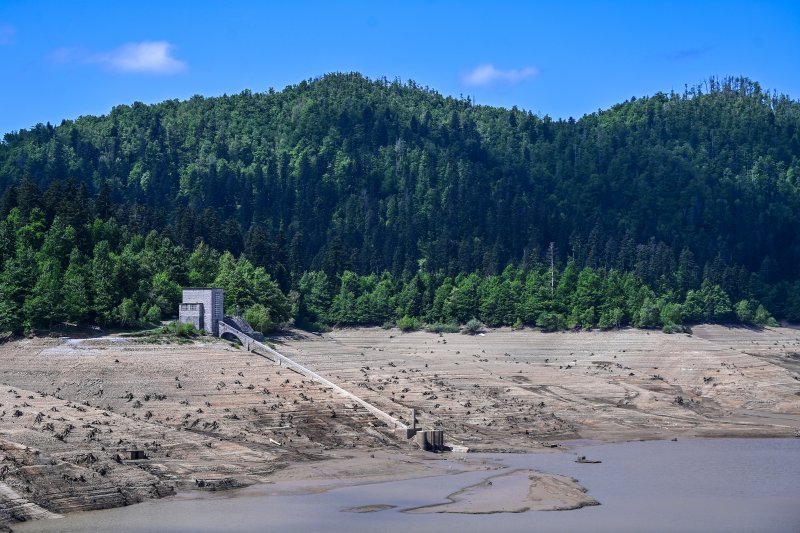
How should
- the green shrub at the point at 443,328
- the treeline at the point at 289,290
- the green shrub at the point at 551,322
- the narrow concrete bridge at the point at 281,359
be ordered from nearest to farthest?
the narrow concrete bridge at the point at 281,359, the treeline at the point at 289,290, the green shrub at the point at 551,322, the green shrub at the point at 443,328

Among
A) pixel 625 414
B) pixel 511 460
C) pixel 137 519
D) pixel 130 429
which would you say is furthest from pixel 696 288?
pixel 137 519

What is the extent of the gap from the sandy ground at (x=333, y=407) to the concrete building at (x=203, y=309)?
5.66m

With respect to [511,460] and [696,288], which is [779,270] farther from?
[511,460]

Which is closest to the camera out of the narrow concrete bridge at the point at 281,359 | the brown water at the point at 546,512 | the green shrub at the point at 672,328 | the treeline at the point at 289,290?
the brown water at the point at 546,512

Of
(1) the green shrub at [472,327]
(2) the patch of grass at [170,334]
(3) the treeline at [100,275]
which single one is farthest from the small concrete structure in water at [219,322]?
(1) the green shrub at [472,327]

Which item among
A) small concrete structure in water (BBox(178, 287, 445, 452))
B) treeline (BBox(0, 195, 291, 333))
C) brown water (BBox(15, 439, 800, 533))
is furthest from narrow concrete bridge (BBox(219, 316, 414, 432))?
brown water (BBox(15, 439, 800, 533))

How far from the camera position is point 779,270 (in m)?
191

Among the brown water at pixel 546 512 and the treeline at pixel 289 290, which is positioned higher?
the treeline at pixel 289 290

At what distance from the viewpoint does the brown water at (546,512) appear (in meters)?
53.6

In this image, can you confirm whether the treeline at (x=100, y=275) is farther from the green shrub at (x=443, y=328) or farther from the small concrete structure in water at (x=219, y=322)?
the green shrub at (x=443, y=328)

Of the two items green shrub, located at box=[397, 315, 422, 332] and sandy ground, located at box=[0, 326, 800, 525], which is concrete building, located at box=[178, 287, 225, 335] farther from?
green shrub, located at box=[397, 315, 422, 332]

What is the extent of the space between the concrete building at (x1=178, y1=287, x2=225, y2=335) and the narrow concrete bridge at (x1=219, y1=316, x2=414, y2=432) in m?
0.70

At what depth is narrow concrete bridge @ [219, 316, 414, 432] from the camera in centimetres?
7775

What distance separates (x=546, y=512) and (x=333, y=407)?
24610mm
